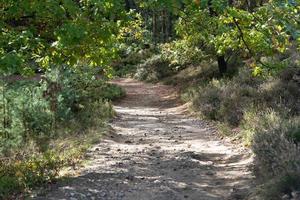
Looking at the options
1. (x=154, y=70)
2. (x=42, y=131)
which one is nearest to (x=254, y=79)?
(x=42, y=131)

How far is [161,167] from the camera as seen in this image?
29.4 feet

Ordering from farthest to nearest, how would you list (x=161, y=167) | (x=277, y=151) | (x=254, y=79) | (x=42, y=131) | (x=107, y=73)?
(x=254, y=79), (x=42, y=131), (x=107, y=73), (x=161, y=167), (x=277, y=151)

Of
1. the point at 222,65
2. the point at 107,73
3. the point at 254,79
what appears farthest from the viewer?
the point at 222,65

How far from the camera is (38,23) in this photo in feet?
27.8

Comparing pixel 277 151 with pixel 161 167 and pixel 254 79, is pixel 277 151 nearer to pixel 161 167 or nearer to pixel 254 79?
pixel 161 167

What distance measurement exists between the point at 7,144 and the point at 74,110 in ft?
20.9

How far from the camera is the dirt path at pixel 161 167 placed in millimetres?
7273

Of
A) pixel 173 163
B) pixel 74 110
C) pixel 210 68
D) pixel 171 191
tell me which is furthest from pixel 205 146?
pixel 210 68

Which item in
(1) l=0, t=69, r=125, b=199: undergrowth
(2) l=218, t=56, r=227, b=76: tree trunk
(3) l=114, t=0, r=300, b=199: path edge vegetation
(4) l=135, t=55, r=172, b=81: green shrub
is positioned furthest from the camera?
(4) l=135, t=55, r=172, b=81: green shrub

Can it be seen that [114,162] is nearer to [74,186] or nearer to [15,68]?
[74,186]

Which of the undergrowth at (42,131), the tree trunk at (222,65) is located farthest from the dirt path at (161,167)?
the tree trunk at (222,65)

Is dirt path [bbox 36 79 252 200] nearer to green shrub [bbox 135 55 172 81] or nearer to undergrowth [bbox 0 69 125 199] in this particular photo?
undergrowth [bbox 0 69 125 199]

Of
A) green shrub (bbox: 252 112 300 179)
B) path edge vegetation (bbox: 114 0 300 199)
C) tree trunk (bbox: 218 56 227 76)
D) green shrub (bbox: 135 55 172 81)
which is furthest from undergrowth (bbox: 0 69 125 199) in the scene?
green shrub (bbox: 135 55 172 81)

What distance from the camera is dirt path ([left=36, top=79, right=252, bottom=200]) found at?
286 inches
